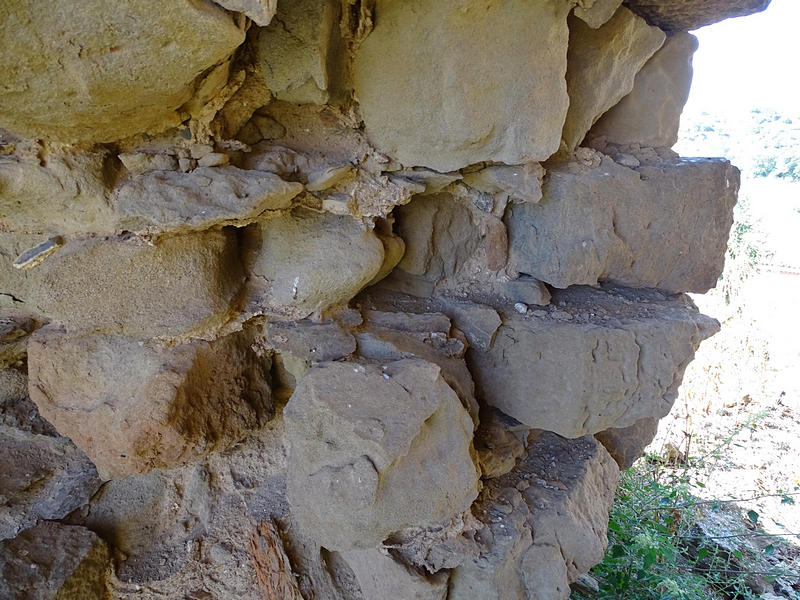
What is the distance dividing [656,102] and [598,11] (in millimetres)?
339

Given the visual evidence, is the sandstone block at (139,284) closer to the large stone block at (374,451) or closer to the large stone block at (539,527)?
the large stone block at (374,451)

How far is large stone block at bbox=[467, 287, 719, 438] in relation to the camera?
41.7 inches

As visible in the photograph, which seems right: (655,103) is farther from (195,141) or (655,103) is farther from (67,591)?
(67,591)

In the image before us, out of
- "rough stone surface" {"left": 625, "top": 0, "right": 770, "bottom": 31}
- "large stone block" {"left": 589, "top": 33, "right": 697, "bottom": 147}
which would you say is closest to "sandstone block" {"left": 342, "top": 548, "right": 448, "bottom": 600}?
"large stone block" {"left": 589, "top": 33, "right": 697, "bottom": 147}

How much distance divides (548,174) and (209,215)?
667 mm

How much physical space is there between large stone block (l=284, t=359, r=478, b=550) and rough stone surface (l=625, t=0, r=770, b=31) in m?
0.83

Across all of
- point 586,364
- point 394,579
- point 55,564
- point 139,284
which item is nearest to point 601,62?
point 586,364

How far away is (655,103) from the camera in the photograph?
1175 millimetres

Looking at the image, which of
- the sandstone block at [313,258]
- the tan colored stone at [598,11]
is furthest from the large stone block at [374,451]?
the tan colored stone at [598,11]

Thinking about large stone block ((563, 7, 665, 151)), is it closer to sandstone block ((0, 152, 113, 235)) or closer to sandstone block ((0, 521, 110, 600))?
sandstone block ((0, 152, 113, 235))

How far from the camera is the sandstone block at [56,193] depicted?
2.56ft

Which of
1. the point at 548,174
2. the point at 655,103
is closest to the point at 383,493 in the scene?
the point at 548,174

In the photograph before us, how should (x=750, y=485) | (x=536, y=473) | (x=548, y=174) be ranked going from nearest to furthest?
1. (x=548, y=174)
2. (x=536, y=473)
3. (x=750, y=485)

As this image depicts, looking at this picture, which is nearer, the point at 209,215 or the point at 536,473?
the point at 209,215
